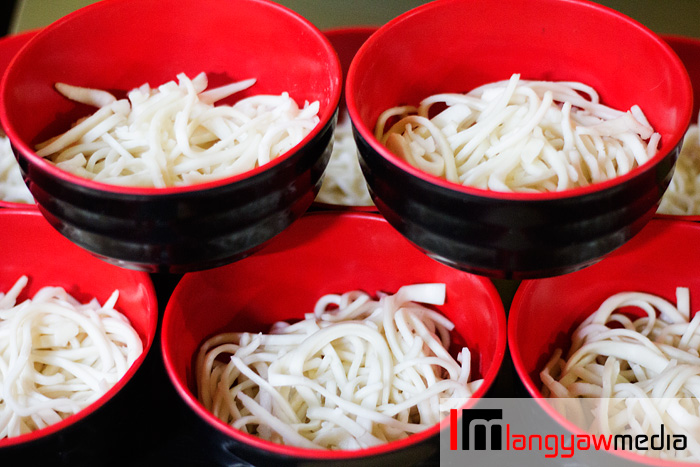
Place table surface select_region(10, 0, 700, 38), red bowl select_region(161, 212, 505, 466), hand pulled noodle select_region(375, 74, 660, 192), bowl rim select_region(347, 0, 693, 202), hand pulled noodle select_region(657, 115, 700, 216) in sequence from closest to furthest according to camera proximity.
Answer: bowl rim select_region(347, 0, 693, 202) → hand pulled noodle select_region(375, 74, 660, 192) → red bowl select_region(161, 212, 505, 466) → hand pulled noodle select_region(657, 115, 700, 216) → table surface select_region(10, 0, 700, 38)

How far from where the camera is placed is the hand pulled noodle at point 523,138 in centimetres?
67

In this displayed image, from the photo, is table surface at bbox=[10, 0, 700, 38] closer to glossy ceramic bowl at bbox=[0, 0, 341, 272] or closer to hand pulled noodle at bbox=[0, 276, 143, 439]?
glossy ceramic bowl at bbox=[0, 0, 341, 272]

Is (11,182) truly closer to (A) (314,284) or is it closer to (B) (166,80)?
(B) (166,80)

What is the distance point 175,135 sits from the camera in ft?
2.46

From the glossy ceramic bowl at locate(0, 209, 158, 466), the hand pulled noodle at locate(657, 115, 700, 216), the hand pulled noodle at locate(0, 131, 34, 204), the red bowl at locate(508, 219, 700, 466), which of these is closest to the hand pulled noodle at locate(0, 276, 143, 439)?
the glossy ceramic bowl at locate(0, 209, 158, 466)

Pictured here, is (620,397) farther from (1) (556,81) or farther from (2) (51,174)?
(2) (51,174)

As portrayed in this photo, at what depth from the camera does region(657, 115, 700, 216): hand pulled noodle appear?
965 mm

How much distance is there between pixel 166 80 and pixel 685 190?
77 cm

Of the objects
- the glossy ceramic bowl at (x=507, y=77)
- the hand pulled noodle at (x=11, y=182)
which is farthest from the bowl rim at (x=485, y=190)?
the hand pulled noodle at (x=11, y=182)

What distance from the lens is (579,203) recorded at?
1.88 feet

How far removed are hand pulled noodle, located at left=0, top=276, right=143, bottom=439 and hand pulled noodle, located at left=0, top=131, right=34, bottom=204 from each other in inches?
7.2

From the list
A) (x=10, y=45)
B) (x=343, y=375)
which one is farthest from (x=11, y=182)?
(x=343, y=375)

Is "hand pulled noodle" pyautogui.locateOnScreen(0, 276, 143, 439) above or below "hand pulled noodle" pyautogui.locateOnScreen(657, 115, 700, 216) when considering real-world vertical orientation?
below

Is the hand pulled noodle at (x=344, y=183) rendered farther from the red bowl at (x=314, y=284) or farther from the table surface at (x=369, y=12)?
the table surface at (x=369, y=12)
